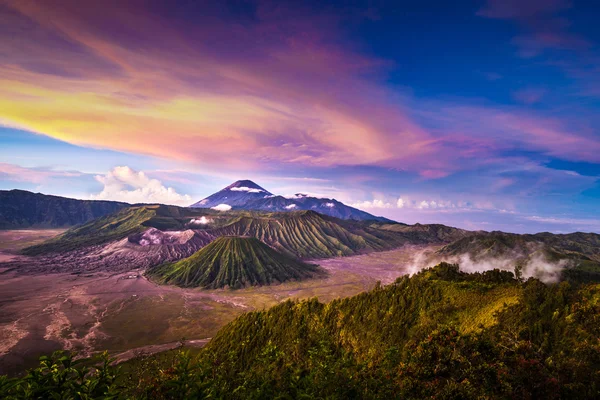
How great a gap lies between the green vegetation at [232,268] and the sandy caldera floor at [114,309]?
800 cm

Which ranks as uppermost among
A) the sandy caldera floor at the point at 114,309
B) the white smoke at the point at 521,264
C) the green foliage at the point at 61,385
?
the green foliage at the point at 61,385

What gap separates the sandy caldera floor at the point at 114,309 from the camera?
6925 centimetres

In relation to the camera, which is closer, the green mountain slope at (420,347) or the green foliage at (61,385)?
the green foliage at (61,385)

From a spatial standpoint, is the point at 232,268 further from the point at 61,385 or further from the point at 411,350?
the point at 61,385

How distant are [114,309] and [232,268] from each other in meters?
60.2

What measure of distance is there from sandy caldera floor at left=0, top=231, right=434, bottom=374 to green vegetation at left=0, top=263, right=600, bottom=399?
2548 cm

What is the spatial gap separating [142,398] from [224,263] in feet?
498

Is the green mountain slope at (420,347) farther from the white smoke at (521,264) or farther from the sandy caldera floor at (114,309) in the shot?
the white smoke at (521,264)

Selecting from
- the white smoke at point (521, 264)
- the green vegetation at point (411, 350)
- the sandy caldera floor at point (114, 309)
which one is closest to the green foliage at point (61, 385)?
the green vegetation at point (411, 350)

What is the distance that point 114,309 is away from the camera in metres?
96.0

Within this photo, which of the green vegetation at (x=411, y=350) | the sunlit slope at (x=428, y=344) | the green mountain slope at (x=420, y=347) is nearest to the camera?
the green vegetation at (x=411, y=350)

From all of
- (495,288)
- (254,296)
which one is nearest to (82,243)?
(254,296)

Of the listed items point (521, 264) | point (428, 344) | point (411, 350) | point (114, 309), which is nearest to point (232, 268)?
point (114, 309)

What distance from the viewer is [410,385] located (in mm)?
13836
